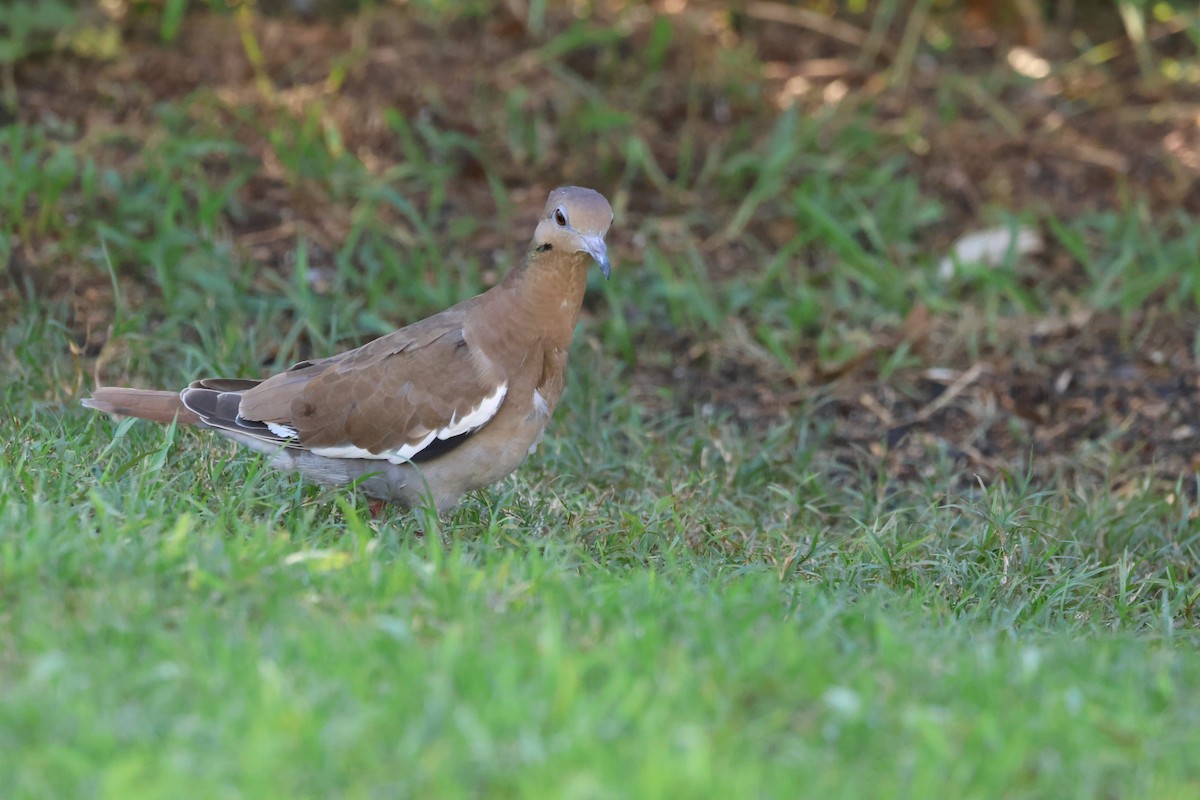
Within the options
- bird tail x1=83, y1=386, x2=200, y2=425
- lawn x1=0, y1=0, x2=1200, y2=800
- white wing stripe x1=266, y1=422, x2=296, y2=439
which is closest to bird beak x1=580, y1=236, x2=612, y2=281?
lawn x1=0, y1=0, x2=1200, y2=800

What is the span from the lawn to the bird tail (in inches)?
5.3

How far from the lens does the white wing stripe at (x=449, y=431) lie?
14.1 feet

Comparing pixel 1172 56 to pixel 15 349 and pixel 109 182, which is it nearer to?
pixel 109 182

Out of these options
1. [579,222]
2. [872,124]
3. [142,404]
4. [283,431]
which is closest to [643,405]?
→ [579,222]

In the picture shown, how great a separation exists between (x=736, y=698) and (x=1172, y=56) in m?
6.97

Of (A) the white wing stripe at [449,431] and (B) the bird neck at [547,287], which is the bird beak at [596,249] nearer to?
(B) the bird neck at [547,287]

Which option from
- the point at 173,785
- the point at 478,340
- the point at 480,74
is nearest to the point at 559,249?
the point at 478,340

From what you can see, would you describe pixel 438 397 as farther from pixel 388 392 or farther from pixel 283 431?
pixel 283 431

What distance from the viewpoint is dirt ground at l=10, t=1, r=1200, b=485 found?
6.12 metres

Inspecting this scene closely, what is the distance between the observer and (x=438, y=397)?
4.33 m

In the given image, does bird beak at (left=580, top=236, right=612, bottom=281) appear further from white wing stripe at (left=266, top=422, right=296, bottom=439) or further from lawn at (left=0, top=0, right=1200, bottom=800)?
white wing stripe at (left=266, top=422, right=296, bottom=439)

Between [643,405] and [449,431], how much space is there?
188 centimetres

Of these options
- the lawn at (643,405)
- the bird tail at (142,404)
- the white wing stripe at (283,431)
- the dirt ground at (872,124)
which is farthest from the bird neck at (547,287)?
the dirt ground at (872,124)

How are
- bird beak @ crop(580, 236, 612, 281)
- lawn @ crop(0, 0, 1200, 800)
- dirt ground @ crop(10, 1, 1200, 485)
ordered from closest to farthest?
1. lawn @ crop(0, 0, 1200, 800)
2. bird beak @ crop(580, 236, 612, 281)
3. dirt ground @ crop(10, 1, 1200, 485)
